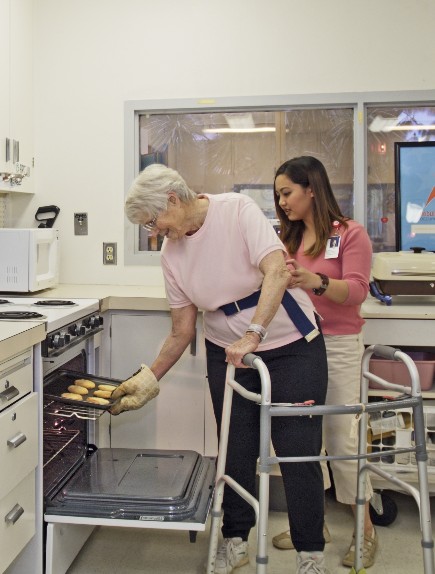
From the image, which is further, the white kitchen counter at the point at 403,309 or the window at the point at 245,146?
the window at the point at 245,146

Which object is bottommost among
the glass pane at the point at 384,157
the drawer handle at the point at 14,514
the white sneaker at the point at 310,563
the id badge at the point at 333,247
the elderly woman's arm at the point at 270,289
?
the white sneaker at the point at 310,563

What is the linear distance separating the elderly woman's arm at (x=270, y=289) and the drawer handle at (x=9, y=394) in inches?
24.6

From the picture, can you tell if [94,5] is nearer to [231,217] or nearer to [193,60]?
[193,60]

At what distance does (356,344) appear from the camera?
2.28 metres

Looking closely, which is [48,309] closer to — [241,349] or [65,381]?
[65,381]

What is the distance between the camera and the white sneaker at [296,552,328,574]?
2.00 m

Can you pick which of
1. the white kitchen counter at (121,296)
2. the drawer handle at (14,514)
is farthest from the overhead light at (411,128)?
the drawer handle at (14,514)

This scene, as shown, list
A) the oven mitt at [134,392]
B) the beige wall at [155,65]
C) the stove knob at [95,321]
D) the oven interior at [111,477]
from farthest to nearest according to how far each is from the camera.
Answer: the beige wall at [155,65]
the stove knob at [95,321]
the oven mitt at [134,392]
the oven interior at [111,477]

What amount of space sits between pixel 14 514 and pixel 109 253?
1.81 metres

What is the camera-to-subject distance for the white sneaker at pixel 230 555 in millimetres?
2219

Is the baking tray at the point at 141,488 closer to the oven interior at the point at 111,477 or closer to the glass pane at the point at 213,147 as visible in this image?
the oven interior at the point at 111,477

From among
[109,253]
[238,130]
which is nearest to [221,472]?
[109,253]

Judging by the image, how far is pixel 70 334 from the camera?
89.7 inches

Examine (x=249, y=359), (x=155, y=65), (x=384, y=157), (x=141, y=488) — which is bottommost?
(x=141, y=488)
